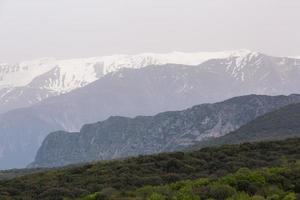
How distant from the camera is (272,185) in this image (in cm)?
3416

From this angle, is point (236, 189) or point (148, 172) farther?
point (148, 172)

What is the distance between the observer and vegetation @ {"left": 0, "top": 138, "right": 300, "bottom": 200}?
41.3 meters

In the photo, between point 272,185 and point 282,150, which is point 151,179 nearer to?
point 272,185

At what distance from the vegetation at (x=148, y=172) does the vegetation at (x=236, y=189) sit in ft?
1.90

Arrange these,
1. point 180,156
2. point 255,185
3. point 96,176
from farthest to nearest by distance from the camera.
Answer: point 180,156, point 96,176, point 255,185

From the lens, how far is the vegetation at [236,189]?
30.8 metres

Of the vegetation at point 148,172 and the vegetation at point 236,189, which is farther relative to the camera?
the vegetation at point 148,172

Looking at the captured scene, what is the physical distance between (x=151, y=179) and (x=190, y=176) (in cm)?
312

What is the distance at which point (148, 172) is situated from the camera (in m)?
A: 48.2

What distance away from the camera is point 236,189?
33.5 metres

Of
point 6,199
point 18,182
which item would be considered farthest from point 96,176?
point 6,199

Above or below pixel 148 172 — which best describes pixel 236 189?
below

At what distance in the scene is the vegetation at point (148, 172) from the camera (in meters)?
41.3

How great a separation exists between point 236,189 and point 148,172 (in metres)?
15.3
